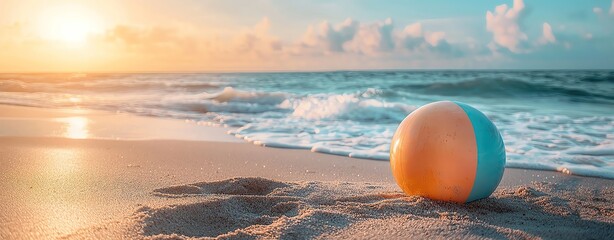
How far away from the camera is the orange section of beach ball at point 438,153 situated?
317 cm

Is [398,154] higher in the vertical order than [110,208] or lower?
higher

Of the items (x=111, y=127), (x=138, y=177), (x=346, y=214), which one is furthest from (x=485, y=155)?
(x=111, y=127)

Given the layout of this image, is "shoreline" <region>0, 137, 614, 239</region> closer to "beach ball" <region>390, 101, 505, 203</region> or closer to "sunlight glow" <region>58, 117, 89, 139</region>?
"beach ball" <region>390, 101, 505, 203</region>

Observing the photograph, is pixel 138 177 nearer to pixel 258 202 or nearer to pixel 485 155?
pixel 258 202

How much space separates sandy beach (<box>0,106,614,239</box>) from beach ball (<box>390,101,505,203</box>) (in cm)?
13

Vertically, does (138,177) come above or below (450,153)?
below

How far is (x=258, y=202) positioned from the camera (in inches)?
133

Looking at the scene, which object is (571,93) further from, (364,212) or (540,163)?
(364,212)

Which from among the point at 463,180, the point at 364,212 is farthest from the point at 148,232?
the point at 463,180

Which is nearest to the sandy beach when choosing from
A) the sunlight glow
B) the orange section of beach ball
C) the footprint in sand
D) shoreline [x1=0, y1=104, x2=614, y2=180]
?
the footprint in sand

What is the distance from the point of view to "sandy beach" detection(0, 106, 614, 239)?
2811 mm

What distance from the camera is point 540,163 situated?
5.25 meters

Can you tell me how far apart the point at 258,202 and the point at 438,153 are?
120cm

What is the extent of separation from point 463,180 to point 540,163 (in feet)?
8.17
